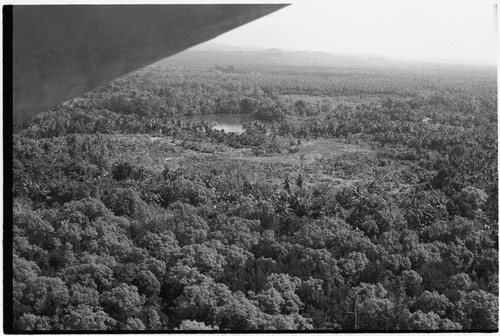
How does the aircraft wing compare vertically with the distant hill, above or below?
above

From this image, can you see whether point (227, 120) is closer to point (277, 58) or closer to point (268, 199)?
point (268, 199)

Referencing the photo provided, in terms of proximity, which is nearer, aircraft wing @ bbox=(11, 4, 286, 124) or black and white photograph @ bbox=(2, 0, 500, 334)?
aircraft wing @ bbox=(11, 4, 286, 124)

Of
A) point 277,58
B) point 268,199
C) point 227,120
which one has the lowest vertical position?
point 268,199

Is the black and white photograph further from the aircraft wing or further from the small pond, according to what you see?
the aircraft wing

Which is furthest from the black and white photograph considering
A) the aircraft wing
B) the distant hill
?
the aircraft wing

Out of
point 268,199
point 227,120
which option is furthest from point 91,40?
point 268,199

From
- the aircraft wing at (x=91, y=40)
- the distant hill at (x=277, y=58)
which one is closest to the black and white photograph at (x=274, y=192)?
the distant hill at (x=277, y=58)
